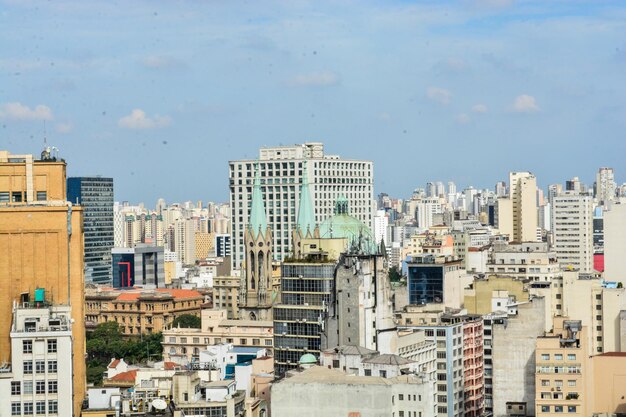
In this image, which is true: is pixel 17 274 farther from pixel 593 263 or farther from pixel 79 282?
pixel 593 263

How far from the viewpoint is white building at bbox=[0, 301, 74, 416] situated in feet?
175

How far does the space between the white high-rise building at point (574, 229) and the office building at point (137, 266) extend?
170ft

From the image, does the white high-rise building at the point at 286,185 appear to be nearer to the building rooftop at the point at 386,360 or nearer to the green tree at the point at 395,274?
the green tree at the point at 395,274

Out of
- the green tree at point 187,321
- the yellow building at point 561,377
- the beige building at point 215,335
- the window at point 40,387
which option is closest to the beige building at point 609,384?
the yellow building at point 561,377

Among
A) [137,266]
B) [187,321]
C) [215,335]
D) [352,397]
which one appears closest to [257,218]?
[215,335]

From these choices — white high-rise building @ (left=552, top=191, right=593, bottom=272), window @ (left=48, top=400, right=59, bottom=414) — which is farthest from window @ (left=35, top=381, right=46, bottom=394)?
white high-rise building @ (left=552, top=191, right=593, bottom=272)

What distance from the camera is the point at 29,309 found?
54.5 meters

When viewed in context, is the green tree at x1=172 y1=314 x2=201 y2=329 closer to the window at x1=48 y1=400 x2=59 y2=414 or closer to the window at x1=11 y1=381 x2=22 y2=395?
the window at x1=48 y1=400 x2=59 y2=414

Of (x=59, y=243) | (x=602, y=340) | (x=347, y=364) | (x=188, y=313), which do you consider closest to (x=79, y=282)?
(x=59, y=243)

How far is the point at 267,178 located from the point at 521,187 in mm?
49158

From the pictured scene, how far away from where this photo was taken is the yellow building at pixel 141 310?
141125 millimetres

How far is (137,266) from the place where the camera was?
19212 centimetres

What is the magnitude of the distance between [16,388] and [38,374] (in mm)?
925

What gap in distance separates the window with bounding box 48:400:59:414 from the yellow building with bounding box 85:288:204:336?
277 ft
